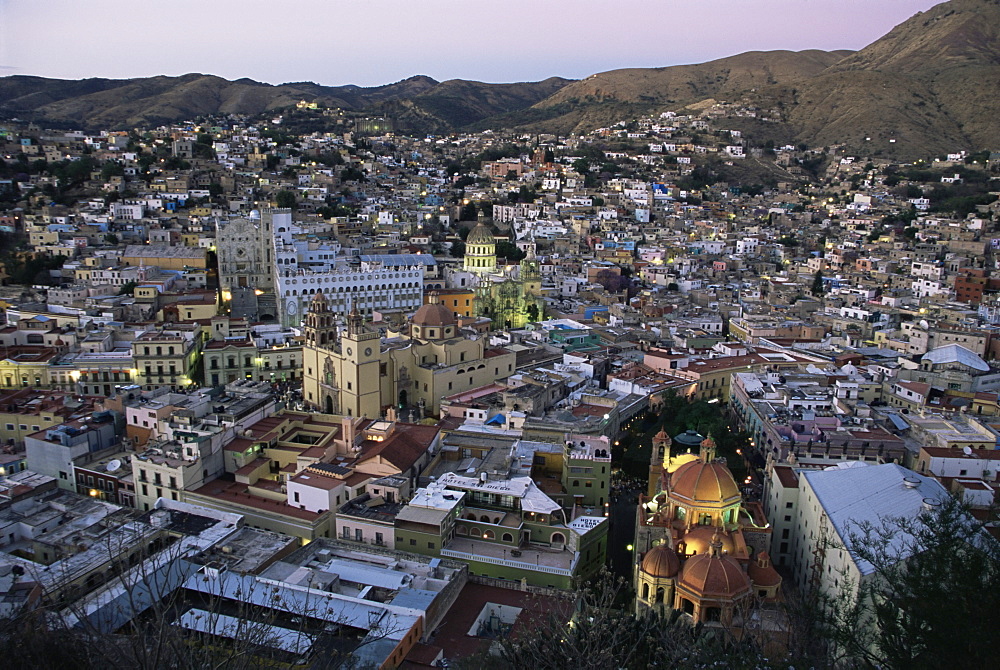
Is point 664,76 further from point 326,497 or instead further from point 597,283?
point 326,497

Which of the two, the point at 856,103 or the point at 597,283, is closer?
the point at 597,283

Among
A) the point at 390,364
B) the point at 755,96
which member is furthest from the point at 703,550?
the point at 755,96

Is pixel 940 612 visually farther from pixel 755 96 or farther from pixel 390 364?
pixel 755 96

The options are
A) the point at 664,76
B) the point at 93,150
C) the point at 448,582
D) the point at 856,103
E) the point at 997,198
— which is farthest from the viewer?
the point at 664,76

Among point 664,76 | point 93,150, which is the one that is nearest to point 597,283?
point 93,150

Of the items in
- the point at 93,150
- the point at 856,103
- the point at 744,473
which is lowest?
the point at 744,473

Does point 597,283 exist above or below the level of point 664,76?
below

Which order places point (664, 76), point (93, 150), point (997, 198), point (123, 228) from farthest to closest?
1. point (664, 76)
2. point (93, 150)
3. point (997, 198)
4. point (123, 228)
